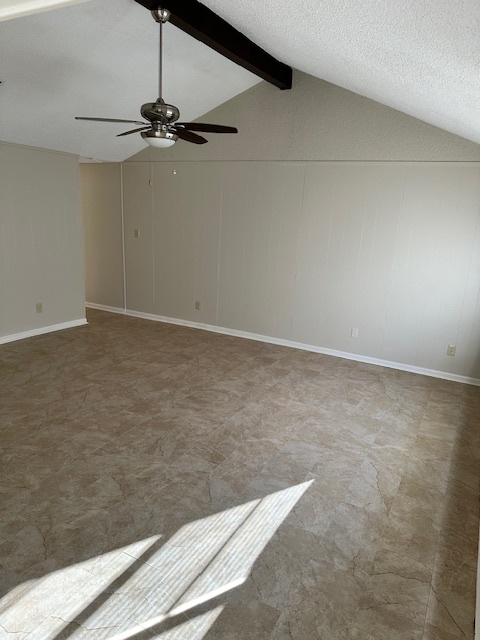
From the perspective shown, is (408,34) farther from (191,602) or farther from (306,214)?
Answer: (306,214)

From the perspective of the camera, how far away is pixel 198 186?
568cm

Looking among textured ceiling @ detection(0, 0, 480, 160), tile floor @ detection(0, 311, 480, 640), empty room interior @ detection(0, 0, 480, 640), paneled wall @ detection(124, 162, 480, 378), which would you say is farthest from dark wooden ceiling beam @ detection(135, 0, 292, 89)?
tile floor @ detection(0, 311, 480, 640)

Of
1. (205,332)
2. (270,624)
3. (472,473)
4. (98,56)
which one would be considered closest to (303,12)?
(98,56)

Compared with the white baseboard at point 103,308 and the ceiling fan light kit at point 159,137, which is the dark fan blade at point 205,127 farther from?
the white baseboard at point 103,308

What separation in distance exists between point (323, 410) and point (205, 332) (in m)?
2.64

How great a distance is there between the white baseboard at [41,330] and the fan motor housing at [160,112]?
3637 mm

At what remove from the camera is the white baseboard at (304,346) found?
15.1 feet

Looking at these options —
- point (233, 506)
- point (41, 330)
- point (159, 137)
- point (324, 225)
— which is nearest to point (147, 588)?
point (233, 506)

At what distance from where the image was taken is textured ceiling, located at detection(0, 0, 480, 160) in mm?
1617

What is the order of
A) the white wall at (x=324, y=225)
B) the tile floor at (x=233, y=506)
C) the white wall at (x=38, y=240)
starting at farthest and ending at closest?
the white wall at (x=38, y=240)
the white wall at (x=324, y=225)
the tile floor at (x=233, y=506)

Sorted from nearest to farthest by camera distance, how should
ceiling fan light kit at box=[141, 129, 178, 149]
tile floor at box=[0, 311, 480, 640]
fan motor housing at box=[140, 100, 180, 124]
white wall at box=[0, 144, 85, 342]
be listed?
tile floor at box=[0, 311, 480, 640] < fan motor housing at box=[140, 100, 180, 124] < ceiling fan light kit at box=[141, 129, 178, 149] < white wall at box=[0, 144, 85, 342]

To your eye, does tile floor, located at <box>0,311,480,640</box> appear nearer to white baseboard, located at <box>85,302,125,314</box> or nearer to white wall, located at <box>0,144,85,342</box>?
white wall, located at <box>0,144,85,342</box>

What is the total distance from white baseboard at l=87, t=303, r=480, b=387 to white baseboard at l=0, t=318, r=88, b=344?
873 millimetres

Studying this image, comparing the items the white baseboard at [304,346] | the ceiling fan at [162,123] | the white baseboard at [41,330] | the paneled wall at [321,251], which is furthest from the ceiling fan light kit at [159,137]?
the white baseboard at [41,330]
